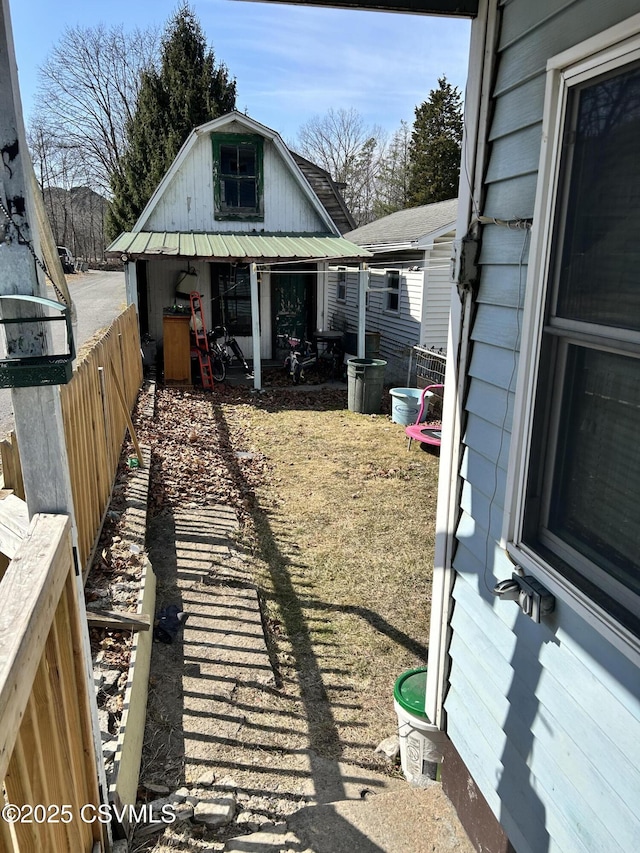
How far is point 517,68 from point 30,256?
1948mm

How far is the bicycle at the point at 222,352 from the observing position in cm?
1290

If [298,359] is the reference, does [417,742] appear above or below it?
below

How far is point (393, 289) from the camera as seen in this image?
556 inches

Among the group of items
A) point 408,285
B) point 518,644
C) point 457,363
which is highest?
point 408,285

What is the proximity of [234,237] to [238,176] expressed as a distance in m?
1.45

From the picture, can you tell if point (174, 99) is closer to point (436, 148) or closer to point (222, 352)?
point (436, 148)

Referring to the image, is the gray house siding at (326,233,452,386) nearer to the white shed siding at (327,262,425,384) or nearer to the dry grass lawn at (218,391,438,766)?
the white shed siding at (327,262,425,384)

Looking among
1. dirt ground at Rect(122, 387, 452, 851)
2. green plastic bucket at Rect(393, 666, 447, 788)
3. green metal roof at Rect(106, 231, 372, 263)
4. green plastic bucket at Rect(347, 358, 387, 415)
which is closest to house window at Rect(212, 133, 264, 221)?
green metal roof at Rect(106, 231, 372, 263)

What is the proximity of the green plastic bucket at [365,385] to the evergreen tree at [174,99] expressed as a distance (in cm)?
2008

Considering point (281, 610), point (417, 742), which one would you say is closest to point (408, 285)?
point (281, 610)

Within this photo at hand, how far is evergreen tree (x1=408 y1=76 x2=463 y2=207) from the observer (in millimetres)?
33062

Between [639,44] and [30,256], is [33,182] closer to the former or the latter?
[30,256]

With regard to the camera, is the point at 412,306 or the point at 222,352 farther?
the point at 412,306

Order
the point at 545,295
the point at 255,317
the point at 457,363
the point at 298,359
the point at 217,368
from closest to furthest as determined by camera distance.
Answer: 1. the point at 545,295
2. the point at 457,363
3. the point at 255,317
4. the point at 217,368
5. the point at 298,359
